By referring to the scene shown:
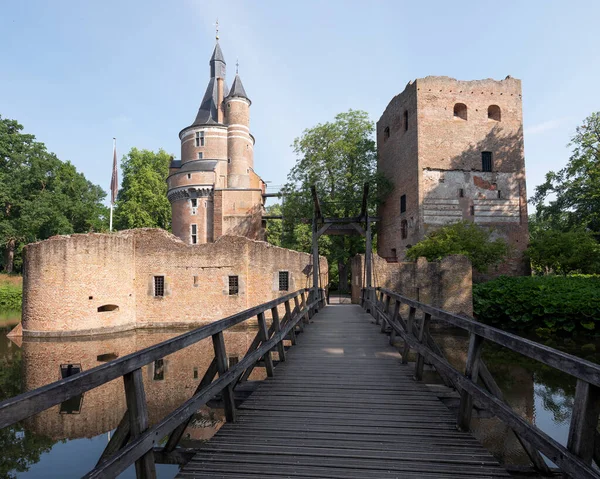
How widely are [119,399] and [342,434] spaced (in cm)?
Answer: 866

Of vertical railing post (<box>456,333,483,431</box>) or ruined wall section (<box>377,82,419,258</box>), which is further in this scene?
ruined wall section (<box>377,82,419,258</box>)

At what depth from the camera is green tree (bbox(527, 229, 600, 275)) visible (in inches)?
768

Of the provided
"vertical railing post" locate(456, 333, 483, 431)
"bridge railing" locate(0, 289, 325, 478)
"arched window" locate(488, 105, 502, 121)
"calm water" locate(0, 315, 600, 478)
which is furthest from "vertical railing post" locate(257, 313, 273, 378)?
"arched window" locate(488, 105, 502, 121)

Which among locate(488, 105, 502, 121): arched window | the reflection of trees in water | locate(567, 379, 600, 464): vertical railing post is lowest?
the reflection of trees in water

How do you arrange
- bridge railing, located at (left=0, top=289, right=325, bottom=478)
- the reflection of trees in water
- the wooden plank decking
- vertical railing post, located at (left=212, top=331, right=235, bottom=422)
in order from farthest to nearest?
the reflection of trees in water < vertical railing post, located at (left=212, top=331, right=235, bottom=422) < the wooden plank decking < bridge railing, located at (left=0, top=289, right=325, bottom=478)

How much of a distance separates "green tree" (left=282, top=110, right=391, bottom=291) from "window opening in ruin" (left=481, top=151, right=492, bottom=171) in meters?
5.74

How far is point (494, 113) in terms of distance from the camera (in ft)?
Answer: 76.1

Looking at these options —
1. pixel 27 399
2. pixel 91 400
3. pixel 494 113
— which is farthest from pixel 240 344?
pixel 494 113

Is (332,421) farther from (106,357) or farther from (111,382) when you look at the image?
(106,357)

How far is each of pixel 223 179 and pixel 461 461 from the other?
32086 millimetres

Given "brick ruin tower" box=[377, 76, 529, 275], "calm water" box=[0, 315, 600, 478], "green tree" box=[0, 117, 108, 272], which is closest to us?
"calm water" box=[0, 315, 600, 478]

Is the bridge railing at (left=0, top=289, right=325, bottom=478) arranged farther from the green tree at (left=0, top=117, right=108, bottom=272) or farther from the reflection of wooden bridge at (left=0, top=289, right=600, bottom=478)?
the green tree at (left=0, top=117, right=108, bottom=272)

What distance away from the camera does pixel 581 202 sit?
26484 millimetres

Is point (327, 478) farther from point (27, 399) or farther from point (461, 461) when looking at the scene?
point (27, 399)
